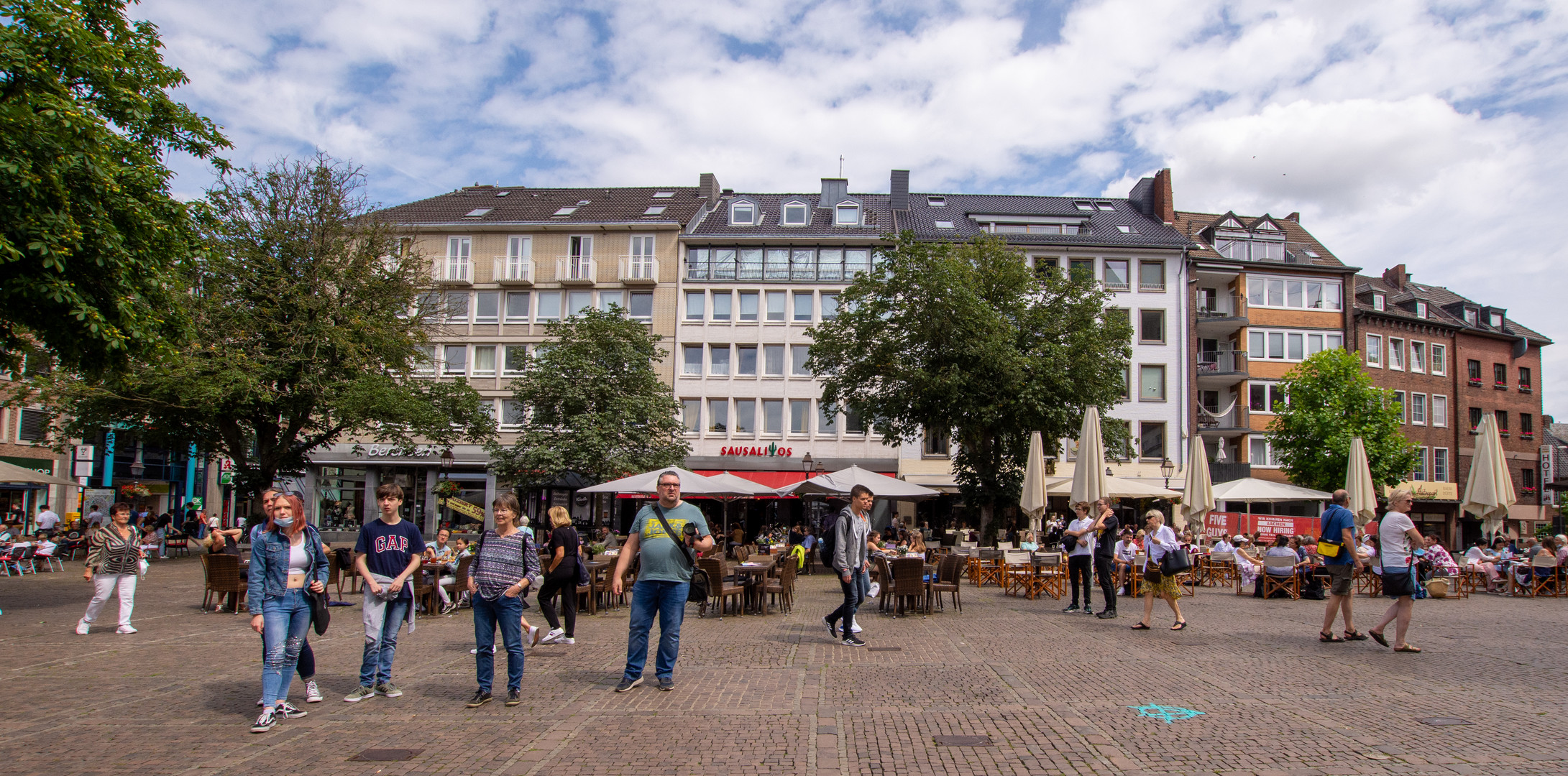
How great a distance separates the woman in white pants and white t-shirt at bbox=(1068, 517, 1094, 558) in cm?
1202

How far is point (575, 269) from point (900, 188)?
15.9m

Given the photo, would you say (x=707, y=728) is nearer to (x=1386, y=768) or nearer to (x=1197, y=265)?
(x=1386, y=768)

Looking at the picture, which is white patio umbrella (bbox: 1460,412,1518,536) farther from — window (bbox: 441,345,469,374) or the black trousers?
window (bbox: 441,345,469,374)

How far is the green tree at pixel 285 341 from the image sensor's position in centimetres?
2455

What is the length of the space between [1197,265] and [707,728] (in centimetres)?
4235

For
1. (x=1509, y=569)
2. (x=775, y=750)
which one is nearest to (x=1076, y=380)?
(x=1509, y=569)

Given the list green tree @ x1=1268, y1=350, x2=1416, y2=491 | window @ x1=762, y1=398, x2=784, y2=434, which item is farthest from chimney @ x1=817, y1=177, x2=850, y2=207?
green tree @ x1=1268, y1=350, x2=1416, y2=491

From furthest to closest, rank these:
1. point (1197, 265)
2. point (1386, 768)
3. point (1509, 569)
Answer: point (1197, 265) → point (1509, 569) → point (1386, 768)

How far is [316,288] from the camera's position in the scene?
26.6m

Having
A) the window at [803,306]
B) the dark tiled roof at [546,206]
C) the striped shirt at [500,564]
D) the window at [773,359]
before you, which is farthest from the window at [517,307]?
the striped shirt at [500,564]

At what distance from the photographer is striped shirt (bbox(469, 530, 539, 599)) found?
23.6ft

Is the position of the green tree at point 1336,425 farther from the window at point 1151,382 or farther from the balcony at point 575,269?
the balcony at point 575,269

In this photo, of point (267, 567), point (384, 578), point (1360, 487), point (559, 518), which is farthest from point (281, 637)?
point (1360, 487)

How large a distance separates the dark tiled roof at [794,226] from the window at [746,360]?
494cm
